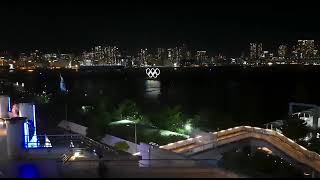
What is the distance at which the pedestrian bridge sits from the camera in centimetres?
1712

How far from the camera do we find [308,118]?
2898cm

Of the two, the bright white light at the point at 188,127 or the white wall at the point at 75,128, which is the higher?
the white wall at the point at 75,128

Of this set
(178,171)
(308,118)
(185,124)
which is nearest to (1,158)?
(178,171)

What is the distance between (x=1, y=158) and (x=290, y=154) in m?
12.6

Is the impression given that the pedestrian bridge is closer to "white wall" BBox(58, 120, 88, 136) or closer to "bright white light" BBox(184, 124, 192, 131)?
"bright white light" BBox(184, 124, 192, 131)

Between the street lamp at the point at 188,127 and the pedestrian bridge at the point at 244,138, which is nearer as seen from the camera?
the pedestrian bridge at the point at 244,138

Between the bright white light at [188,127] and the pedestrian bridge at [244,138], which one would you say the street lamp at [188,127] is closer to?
the bright white light at [188,127]

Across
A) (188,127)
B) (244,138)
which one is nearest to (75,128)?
(188,127)

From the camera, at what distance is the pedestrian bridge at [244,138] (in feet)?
56.2

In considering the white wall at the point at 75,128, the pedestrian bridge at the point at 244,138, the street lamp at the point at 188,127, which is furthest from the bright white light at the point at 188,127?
the white wall at the point at 75,128

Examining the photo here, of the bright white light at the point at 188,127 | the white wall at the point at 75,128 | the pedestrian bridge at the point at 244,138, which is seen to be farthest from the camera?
the bright white light at the point at 188,127

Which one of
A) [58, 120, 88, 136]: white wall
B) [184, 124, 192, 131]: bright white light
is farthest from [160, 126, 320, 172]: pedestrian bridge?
[58, 120, 88, 136]: white wall

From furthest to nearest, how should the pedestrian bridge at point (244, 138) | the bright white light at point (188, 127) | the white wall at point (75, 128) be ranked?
the bright white light at point (188, 127), the white wall at point (75, 128), the pedestrian bridge at point (244, 138)

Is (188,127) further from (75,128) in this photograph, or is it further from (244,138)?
(75,128)
